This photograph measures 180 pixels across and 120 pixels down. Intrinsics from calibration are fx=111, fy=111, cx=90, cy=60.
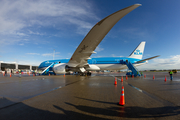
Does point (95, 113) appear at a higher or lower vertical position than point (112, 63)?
lower

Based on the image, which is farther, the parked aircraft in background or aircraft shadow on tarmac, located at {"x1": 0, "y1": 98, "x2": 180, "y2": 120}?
the parked aircraft in background

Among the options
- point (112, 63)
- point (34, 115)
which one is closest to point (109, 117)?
point (34, 115)

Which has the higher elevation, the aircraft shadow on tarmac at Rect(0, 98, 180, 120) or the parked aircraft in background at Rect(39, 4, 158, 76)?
the parked aircraft in background at Rect(39, 4, 158, 76)

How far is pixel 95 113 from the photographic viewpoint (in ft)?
12.0

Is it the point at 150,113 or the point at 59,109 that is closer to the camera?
the point at 150,113

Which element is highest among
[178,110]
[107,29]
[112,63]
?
[107,29]

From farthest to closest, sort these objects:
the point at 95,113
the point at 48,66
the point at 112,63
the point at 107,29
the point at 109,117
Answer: the point at 48,66 < the point at 112,63 < the point at 107,29 < the point at 95,113 < the point at 109,117

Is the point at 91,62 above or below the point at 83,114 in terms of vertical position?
above

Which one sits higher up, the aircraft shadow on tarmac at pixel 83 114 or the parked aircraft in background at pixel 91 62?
the parked aircraft in background at pixel 91 62

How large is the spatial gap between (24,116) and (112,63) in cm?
2137

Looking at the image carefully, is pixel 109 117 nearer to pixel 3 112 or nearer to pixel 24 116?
pixel 24 116

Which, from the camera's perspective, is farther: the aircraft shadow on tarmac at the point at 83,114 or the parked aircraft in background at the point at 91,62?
the parked aircraft in background at the point at 91,62

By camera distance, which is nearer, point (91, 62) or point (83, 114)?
point (83, 114)

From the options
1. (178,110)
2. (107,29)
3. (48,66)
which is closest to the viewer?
(178,110)
